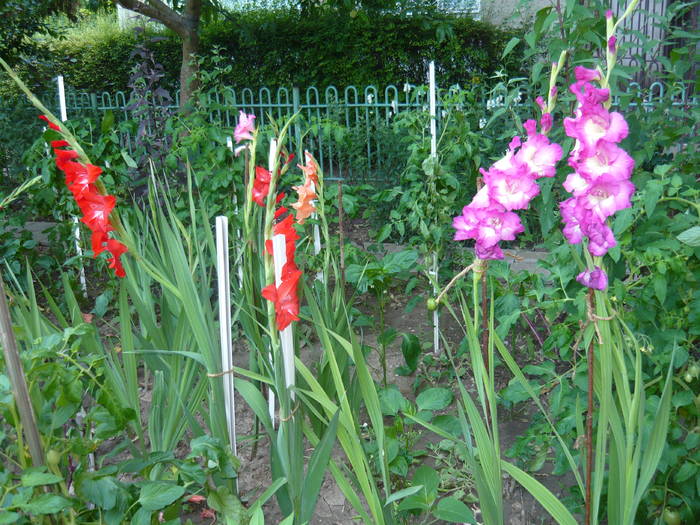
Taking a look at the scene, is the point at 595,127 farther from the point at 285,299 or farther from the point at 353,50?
the point at 353,50

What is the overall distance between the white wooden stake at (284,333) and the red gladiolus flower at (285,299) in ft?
0.08

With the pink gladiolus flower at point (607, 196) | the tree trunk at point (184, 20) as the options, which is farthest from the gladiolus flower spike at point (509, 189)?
the tree trunk at point (184, 20)

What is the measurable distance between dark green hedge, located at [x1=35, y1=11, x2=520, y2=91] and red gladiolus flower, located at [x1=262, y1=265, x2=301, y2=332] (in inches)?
281

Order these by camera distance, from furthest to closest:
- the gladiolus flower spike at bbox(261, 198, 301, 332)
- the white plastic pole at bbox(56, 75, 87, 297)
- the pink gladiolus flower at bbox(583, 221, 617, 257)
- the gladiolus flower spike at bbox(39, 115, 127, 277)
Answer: the white plastic pole at bbox(56, 75, 87, 297) < the gladiolus flower spike at bbox(39, 115, 127, 277) < the gladiolus flower spike at bbox(261, 198, 301, 332) < the pink gladiolus flower at bbox(583, 221, 617, 257)

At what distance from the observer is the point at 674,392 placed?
160 centimetres

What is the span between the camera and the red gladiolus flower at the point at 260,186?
1.71 m

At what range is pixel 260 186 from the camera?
1752 millimetres

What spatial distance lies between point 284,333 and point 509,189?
0.57 meters

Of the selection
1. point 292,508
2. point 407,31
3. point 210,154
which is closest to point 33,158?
point 210,154

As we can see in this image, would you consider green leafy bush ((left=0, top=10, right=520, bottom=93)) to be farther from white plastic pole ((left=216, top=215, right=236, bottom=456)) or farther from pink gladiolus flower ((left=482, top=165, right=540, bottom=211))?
pink gladiolus flower ((left=482, top=165, right=540, bottom=211))

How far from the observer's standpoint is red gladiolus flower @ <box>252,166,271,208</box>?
1.71 meters

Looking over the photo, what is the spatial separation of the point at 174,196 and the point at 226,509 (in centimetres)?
221

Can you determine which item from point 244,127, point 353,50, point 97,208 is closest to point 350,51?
point 353,50

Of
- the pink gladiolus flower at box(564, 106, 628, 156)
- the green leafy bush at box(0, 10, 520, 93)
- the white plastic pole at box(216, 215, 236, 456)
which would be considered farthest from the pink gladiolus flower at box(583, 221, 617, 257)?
the green leafy bush at box(0, 10, 520, 93)
